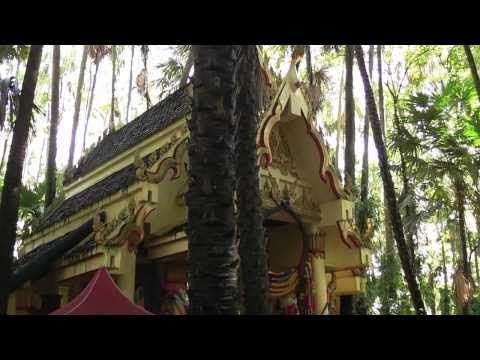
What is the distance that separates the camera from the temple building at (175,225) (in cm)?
853

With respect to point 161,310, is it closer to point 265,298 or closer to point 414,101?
point 265,298

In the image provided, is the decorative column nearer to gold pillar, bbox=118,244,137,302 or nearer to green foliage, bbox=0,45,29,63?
gold pillar, bbox=118,244,137,302

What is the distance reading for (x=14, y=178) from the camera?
8.38 m

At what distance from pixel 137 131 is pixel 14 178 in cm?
423

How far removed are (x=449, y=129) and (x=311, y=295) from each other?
6.04m

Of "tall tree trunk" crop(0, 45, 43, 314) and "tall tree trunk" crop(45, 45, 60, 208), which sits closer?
"tall tree trunk" crop(0, 45, 43, 314)

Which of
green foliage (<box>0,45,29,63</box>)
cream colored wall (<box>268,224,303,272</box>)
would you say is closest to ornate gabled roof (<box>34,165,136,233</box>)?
green foliage (<box>0,45,29,63</box>)

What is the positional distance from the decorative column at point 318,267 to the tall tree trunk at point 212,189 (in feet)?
20.9

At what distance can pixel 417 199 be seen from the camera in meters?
15.7

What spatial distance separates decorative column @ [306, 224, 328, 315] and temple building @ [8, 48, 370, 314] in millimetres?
23

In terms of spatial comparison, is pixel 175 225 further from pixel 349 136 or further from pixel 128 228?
pixel 349 136

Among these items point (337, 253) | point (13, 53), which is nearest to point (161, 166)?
point (337, 253)

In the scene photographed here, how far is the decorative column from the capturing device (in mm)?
10297
